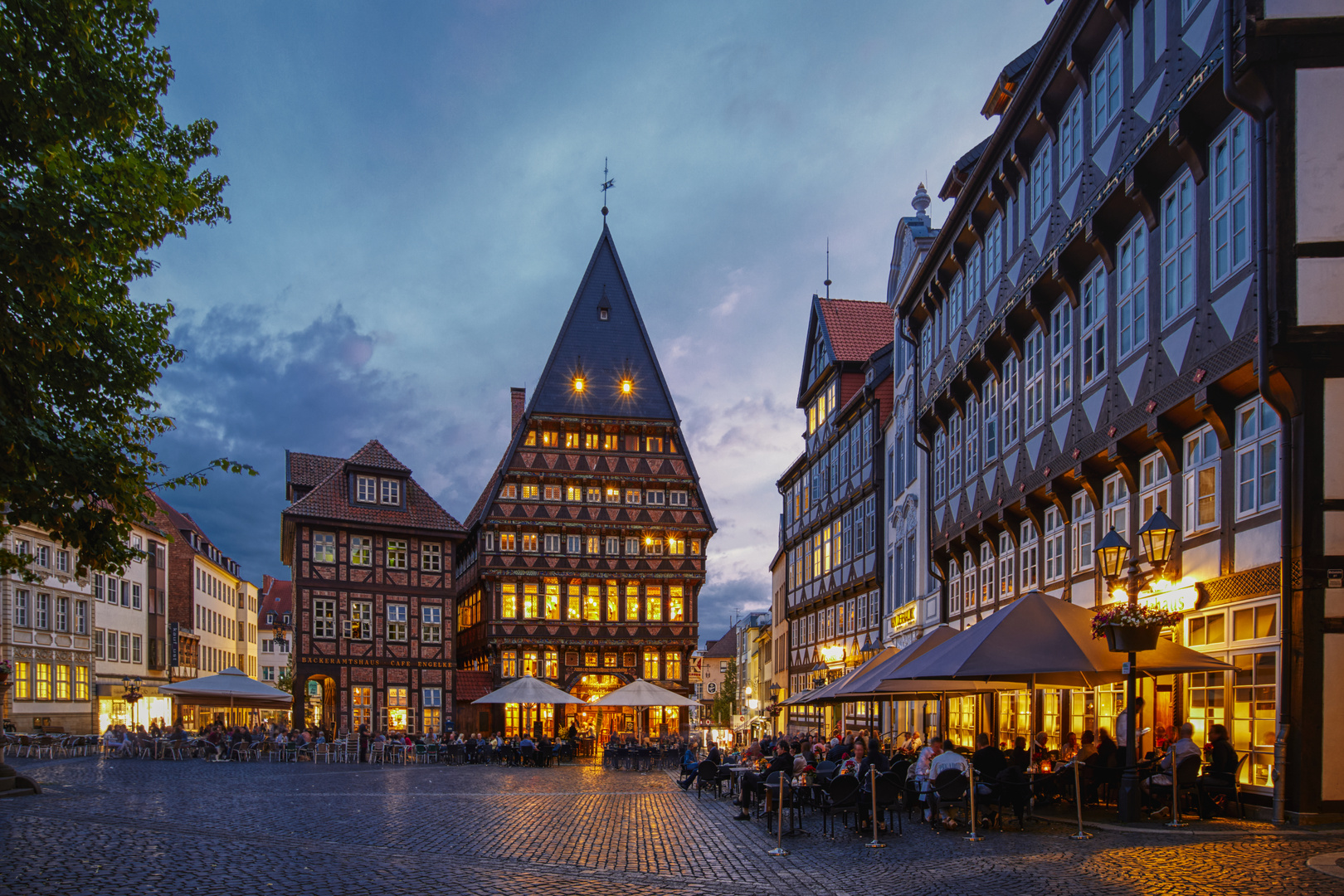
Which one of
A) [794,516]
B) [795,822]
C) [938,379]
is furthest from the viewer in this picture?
[794,516]

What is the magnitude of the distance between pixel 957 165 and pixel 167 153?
17.9 meters

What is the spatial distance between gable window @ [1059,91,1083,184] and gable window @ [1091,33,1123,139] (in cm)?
50

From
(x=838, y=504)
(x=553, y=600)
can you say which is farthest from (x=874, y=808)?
(x=553, y=600)

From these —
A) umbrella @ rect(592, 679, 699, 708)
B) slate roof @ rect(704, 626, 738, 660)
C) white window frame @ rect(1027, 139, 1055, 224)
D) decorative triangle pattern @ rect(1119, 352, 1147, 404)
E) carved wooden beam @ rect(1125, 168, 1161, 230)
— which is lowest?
slate roof @ rect(704, 626, 738, 660)

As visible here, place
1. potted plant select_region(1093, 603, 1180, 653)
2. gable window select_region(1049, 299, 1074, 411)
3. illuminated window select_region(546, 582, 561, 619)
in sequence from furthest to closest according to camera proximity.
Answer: illuminated window select_region(546, 582, 561, 619), gable window select_region(1049, 299, 1074, 411), potted plant select_region(1093, 603, 1180, 653)

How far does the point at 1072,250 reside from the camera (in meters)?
19.6

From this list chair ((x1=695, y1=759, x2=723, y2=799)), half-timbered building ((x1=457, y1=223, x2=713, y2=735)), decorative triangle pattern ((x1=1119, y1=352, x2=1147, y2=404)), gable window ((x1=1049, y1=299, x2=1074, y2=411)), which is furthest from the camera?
half-timbered building ((x1=457, y1=223, x2=713, y2=735))

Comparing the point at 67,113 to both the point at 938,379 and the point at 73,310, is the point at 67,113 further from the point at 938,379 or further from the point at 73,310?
the point at 938,379

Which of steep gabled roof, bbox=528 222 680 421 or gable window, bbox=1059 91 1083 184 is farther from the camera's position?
steep gabled roof, bbox=528 222 680 421

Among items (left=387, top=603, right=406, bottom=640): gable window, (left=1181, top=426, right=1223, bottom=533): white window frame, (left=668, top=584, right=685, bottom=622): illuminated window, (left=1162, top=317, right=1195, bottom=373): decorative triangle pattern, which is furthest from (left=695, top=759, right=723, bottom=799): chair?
(left=668, top=584, right=685, bottom=622): illuminated window

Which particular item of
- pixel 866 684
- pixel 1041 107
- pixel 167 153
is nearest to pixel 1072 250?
pixel 1041 107

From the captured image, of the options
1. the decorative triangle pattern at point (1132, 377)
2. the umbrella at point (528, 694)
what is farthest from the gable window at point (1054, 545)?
the umbrella at point (528, 694)

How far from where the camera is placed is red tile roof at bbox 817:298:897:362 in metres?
42.1

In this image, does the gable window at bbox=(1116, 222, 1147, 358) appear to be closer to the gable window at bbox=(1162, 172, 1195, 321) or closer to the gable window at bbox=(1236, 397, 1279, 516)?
Answer: the gable window at bbox=(1162, 172, 1195, 321)
